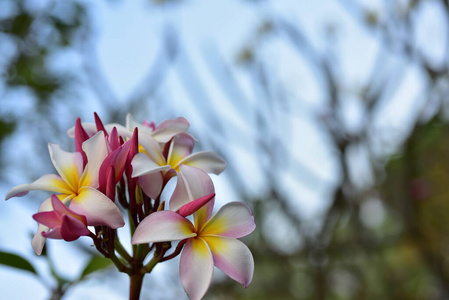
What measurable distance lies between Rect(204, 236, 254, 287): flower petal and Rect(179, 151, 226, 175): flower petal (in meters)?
0.10

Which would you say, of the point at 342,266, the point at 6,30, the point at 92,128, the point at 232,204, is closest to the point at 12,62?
the point at 6,30

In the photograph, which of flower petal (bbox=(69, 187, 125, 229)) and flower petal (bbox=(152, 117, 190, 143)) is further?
flower petal (bbox=(152, 117, 190, 143))

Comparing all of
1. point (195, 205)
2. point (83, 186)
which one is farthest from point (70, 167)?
point (195, 205)

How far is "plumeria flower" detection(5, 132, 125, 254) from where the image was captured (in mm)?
355

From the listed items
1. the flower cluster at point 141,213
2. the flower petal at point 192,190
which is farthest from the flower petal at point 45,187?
the flower petal at point 192,190

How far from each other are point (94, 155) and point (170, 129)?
10cm

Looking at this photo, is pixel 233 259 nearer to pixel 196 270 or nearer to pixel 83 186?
pixel 196 270

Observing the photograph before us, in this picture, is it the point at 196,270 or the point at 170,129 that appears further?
the point at 170,129

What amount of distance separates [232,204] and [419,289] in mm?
3700

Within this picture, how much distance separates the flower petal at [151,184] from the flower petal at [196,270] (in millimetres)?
61

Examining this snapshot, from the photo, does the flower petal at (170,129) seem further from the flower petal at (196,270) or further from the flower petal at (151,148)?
the flower petal at (196,270)

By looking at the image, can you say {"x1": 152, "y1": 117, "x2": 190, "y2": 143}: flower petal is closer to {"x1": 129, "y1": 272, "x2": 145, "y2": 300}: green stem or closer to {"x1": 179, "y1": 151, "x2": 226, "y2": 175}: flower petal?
{"x1": 179, "y1": 151, "x2": 226, "y2": 175}: flower petal

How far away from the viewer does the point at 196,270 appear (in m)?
0.36

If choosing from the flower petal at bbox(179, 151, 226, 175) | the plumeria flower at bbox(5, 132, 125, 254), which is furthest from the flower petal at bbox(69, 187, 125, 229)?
the flower petal at bbox(179, 151, 226, 175)
